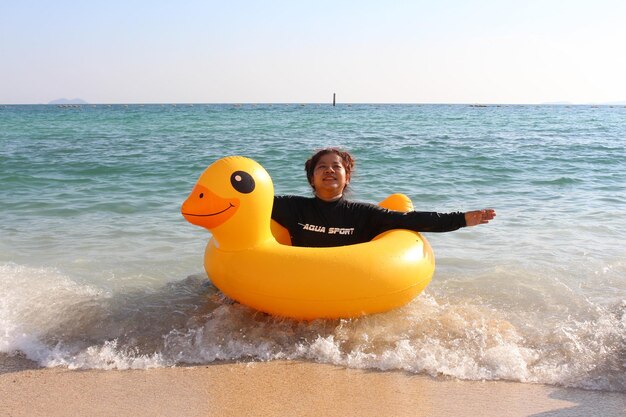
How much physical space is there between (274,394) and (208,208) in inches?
48.3

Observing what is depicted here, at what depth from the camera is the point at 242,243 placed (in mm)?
3547

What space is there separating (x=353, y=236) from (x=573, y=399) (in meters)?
1.75

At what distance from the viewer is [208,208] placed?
11.3 feet

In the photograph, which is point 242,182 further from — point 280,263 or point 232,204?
point 280,263

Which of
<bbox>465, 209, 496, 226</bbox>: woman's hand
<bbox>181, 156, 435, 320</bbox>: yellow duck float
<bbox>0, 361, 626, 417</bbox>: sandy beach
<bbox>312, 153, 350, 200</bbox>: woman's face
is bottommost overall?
<bbox>0, 361, 626, 417</bbox>: sandy beach

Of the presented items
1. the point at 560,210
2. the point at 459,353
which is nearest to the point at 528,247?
the point at 560,210

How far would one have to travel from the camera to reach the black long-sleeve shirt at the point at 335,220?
3.91 m

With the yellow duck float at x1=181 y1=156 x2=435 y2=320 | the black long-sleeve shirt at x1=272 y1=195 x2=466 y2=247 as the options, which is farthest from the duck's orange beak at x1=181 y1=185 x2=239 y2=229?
the black long-sleeve shirt at x1=272 y1=195 x2=466 y2=247

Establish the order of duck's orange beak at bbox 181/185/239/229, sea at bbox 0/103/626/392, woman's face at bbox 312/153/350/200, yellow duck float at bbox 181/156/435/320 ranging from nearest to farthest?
sea at bbox 0/103/626/392
yellow duck float at bbox 181/156/435/320
duck's orange beak at bbox 181/185/239/229
woman's face at bbox 312/153/350/200

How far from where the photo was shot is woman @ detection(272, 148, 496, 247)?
3893 mm

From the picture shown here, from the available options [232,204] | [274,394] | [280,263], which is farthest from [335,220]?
[274,394]

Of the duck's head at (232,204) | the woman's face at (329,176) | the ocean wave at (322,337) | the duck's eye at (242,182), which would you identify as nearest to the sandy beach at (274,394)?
the ocean wave at (322,337)

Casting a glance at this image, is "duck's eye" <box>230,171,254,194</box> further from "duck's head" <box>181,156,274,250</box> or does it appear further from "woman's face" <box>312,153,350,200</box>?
"woman's face" <box>312,153,350,200</box>

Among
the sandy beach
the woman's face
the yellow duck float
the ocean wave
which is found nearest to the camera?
the sandy beach
